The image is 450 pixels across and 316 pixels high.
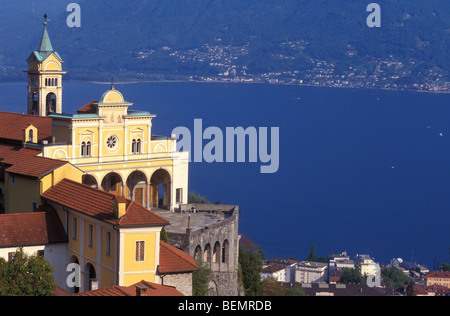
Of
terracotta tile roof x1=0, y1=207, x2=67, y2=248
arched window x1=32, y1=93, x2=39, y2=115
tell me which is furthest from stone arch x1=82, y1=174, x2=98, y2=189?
arched window x1=32, y1=93, x2=39, y2=115

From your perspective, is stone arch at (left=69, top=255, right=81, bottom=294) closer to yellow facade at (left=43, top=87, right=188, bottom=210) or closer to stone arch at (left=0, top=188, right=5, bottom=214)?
stone arch at (left=0, top=188, right=5, bottom=214)

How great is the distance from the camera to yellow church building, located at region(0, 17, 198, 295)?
24.5 m

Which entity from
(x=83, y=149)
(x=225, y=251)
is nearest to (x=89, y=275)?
(x=225, y=251)

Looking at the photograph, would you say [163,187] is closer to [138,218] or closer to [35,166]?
[35,166]

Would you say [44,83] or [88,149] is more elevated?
[44,83]

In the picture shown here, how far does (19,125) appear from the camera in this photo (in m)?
39.9

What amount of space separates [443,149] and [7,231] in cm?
14874

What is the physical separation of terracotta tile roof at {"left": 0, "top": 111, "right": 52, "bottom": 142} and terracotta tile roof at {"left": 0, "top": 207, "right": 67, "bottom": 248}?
10.4 metres

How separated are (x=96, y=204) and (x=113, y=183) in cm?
1198

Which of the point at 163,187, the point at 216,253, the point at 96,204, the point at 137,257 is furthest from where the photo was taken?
the point at 163,187

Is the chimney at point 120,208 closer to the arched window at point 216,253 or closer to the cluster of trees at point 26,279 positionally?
the cluster of trees at point 26,279

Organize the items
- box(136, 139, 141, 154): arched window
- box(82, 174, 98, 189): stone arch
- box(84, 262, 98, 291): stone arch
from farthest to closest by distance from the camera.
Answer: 1. box(136, 139, 141, 154): arched window
2. box(82, 174, 98, 189): stone arch
3. box(84, 262, 98, 291): stone arch

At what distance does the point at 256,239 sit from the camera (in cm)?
8650
